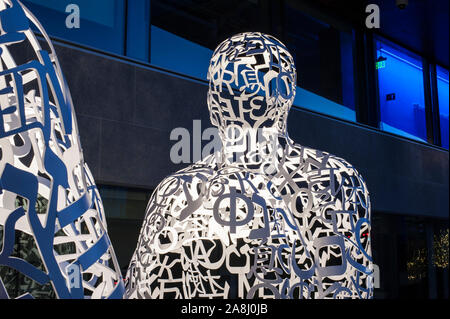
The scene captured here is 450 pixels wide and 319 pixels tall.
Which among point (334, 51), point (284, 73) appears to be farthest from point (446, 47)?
point (284, 73)

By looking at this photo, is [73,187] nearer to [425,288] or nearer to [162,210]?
[162,210]

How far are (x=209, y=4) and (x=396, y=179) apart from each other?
109 inches

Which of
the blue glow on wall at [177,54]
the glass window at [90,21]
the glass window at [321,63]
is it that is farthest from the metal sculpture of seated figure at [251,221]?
the glass window at [321,63]

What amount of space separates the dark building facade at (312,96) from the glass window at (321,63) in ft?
0.05

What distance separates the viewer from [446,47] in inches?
265

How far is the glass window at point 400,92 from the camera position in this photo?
6012 millimetres

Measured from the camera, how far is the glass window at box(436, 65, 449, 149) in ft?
22.6

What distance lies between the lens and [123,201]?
3.52 metres

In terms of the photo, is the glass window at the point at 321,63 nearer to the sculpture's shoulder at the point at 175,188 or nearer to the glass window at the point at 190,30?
the glass window at the point at 190,30

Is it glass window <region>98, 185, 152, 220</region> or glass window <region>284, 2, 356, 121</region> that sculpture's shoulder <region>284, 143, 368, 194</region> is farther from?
glass window <region>284, 2, 356, 121</region>

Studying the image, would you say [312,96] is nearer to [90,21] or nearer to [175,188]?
[90,21]

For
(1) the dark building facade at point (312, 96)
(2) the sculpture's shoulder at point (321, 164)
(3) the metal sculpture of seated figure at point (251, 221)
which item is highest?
(1) the dark building facade at point (312, 96)

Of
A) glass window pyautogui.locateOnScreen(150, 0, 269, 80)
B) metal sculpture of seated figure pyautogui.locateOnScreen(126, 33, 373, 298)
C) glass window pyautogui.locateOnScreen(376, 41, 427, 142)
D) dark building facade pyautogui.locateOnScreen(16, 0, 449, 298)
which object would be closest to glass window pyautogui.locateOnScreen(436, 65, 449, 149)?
dark building facade pyautogui.locateOnScreen(16, 0, 449, 298)

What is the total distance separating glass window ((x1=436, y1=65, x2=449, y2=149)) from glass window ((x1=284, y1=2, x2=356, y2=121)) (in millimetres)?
1817
